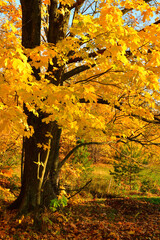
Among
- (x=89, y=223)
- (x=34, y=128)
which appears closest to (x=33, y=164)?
(x=34, y=128)

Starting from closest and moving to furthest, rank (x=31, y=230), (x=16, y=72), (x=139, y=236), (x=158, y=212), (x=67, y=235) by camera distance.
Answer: (x=16, y=72)
(x=31, y=230)
(x=67, y=235)
(x=139, y=236)
(x=158, y=212)

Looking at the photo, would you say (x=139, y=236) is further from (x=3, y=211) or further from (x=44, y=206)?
(x=3, y=211)

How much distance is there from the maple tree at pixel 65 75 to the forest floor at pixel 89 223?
52 cm

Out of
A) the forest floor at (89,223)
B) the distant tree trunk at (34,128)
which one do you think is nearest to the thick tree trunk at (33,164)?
the distant tree trunk at (34,128)

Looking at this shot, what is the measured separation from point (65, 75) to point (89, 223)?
4557 mm

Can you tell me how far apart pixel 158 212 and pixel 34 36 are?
8386 millimetres

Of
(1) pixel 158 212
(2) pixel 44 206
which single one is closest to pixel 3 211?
(2) pixel 44 206

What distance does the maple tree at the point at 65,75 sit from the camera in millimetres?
2920

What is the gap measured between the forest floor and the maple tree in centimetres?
52

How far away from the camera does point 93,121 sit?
3.78 m

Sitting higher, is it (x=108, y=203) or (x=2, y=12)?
(x=2, y=12)

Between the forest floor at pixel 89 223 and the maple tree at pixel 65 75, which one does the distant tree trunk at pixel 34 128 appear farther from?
the forest floor at pixel 89 223

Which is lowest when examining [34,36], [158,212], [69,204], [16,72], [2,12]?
[158,212]

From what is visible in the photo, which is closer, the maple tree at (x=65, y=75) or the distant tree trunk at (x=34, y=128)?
the maple tree at (x=65, y=75)
